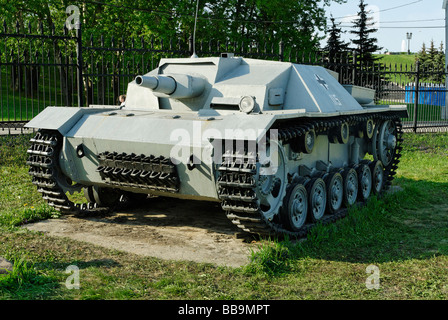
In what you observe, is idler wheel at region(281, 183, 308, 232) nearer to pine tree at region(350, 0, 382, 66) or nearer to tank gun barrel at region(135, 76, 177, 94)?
tank gun barrel at region(135, 76, 177, 94)

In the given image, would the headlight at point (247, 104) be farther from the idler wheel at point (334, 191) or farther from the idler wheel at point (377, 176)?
the idler wheel at point (377, 176)

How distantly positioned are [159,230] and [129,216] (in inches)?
42.9

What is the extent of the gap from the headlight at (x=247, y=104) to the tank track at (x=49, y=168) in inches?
108

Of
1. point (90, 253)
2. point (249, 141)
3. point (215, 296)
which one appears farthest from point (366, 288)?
point (90, 253)

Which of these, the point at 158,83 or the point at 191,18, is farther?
the point at 191,18

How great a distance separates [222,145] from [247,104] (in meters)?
Result: 0.87

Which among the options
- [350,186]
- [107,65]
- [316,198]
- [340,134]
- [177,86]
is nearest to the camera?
[177,86]

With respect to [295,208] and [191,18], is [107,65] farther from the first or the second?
[191,18]

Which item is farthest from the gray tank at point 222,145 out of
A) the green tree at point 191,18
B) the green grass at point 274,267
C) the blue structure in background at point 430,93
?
the green tree at point 191,18

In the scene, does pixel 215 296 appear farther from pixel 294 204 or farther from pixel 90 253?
pixel 294 204

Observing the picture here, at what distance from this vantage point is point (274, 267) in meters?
6.13

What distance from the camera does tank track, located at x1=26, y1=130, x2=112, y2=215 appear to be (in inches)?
311

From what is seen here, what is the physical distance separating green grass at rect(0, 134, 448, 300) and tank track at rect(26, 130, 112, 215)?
45 cm

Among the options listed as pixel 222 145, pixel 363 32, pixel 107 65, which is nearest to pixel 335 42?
pixel 363 32
